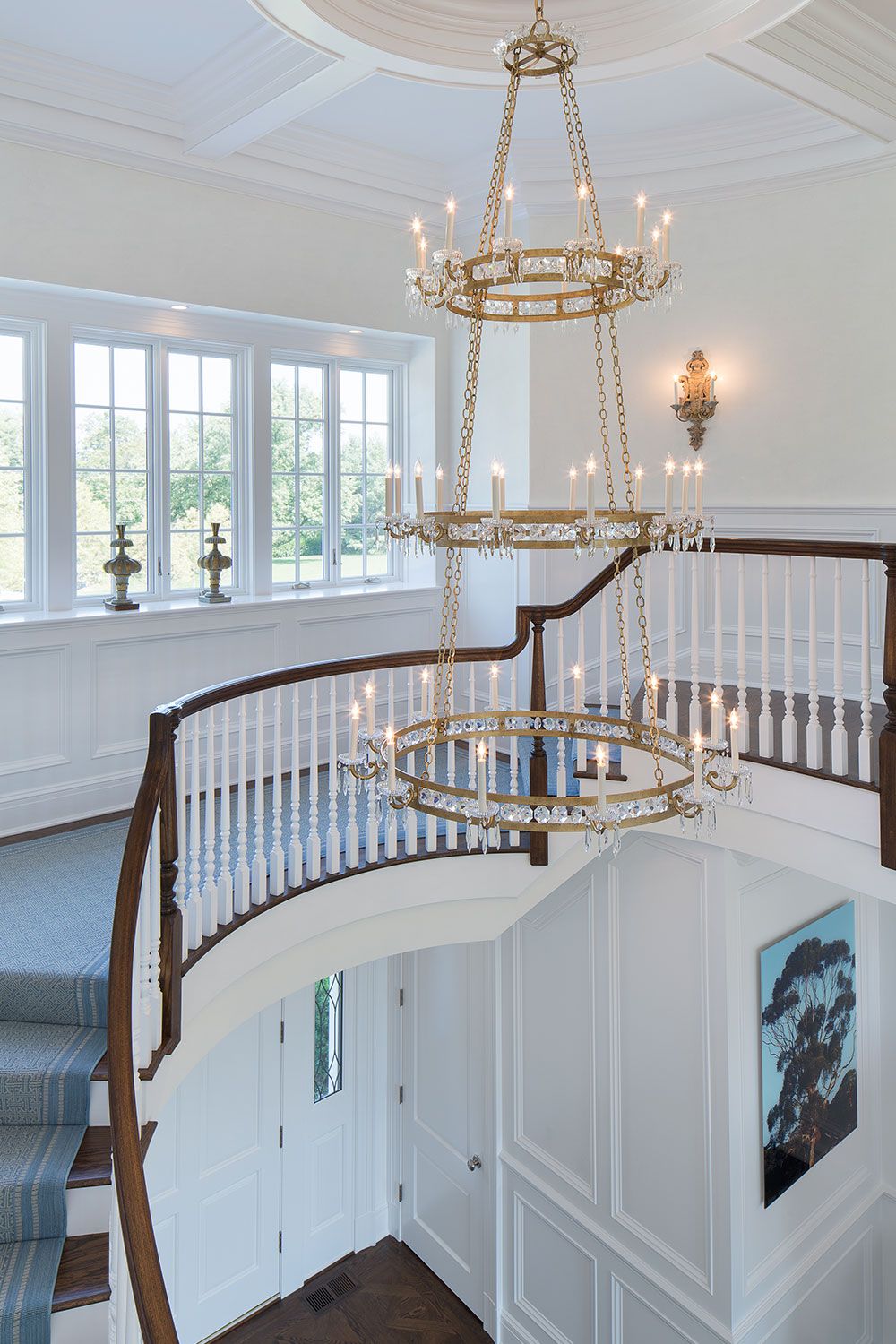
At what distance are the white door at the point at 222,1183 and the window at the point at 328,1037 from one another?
0.38m

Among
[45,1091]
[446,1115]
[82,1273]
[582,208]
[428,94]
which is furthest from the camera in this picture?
[446,1115]

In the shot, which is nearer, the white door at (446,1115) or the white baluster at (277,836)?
the white baluster at (277,836)

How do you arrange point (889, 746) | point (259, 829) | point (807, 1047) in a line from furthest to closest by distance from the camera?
point (807, 1047)
point (259, 829)
point (889, 746)

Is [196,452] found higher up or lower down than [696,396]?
lower down

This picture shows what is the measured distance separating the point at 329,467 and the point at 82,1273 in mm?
4542

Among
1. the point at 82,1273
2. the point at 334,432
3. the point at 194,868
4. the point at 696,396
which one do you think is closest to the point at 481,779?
the point at 194,868

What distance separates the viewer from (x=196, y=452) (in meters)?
5.58

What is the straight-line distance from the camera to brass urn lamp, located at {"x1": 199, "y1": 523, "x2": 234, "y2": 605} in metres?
5.50

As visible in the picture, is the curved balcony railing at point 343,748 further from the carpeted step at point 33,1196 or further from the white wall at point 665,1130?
the white wall at point 665,1130

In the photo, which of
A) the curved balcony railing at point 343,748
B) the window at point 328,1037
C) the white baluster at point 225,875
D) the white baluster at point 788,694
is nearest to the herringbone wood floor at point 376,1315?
the window at point 328,1037

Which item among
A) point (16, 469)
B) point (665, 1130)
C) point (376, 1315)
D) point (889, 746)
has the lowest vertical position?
point (376, 1315)

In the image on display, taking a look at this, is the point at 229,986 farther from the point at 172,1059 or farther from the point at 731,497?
the point at 731,497

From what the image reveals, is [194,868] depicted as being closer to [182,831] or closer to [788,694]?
[182,831]

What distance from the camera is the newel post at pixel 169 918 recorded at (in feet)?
10.3
